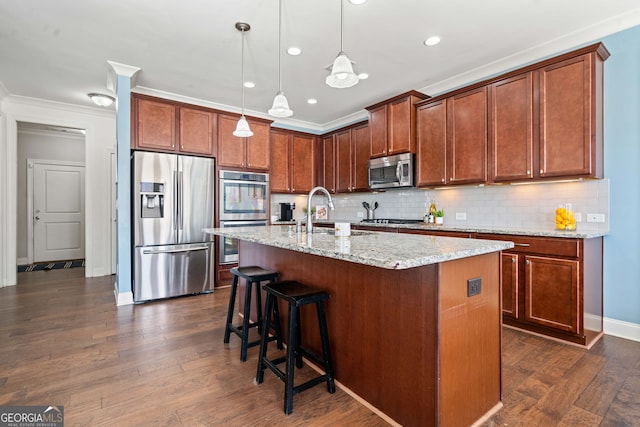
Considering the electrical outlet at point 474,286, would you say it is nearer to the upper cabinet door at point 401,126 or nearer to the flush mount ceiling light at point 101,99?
the upper cabinet door at point 401,126

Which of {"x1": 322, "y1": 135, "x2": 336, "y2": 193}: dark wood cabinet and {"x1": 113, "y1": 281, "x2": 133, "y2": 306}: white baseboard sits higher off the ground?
{"x1": 322, "y1": 135, "x2": 336, "y2": 193}: dark wood cabinet

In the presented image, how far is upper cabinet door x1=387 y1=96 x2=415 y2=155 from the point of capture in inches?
162

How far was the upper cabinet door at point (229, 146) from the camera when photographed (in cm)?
456

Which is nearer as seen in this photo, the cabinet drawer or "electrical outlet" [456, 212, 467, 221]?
the cabinet drawer

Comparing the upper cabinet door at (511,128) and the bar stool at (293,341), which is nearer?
the bar stool at (293,341)

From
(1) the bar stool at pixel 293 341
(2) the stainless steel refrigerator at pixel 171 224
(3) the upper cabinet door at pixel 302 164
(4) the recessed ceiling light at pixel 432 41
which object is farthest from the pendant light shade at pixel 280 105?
(3) the upper cabinet door at pixel 302 164

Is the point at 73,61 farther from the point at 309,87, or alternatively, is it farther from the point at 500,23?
the point at 500,23

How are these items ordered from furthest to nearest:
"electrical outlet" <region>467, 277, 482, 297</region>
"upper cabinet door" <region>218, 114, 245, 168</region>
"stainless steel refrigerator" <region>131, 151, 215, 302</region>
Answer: "upper cabinet door" <region>218, 114, 245, 168</region>, "stainless steel refrigerator" <region>131, 151, 215, 302</region>, "electrical outlet" <region>467, 277, 482, 297</region>

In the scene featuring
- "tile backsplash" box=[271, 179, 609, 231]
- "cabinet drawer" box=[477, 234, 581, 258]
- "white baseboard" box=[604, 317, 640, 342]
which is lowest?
"white baseboard" box=[604, 317, 640, 342]

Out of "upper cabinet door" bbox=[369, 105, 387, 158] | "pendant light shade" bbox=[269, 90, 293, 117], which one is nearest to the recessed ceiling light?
"upper cabinet door" bbox=[369, 105, 387, 158]

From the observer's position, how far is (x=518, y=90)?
3.12 meters

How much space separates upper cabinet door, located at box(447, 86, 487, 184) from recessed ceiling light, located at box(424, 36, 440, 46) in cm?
80

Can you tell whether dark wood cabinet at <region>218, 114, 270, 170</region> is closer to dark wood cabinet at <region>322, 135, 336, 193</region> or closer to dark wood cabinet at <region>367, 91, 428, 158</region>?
dark wood cabinet at <region>322, 135, 336, 193</region>

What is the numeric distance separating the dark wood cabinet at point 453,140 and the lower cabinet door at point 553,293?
112 cm
